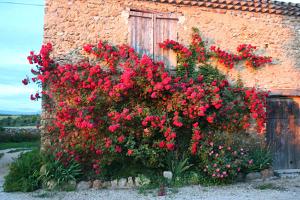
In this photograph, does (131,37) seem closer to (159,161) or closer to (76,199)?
(159,161)

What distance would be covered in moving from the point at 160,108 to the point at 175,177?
164 centimetres

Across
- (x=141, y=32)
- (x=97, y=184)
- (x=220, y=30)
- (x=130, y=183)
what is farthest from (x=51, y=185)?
(x=220, y=30)

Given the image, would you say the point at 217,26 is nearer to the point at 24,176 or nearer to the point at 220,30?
the point at 220,30

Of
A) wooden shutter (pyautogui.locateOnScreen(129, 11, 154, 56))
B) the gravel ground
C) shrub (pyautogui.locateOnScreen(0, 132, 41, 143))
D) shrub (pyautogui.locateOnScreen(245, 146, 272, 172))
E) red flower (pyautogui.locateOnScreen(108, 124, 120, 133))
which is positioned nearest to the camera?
the gravel ground

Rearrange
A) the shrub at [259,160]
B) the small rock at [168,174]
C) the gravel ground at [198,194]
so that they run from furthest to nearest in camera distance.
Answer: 1. the shrub at [259,160]
2. the small rock at [168,174]
3. the gravel ground at [198,194]

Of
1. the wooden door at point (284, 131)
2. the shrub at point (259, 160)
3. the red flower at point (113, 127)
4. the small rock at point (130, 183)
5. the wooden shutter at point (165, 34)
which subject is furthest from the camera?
the wooden door at point (284, 131)

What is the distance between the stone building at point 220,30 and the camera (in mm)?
7129

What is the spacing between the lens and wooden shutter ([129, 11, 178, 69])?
296 inches

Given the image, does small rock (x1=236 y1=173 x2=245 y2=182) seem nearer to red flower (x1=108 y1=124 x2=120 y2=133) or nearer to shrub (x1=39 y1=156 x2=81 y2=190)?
red flower (x1=108 y1=124 x2=120 y2=133)

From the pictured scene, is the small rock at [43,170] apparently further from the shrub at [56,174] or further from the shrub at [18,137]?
the shrub at [18,137]

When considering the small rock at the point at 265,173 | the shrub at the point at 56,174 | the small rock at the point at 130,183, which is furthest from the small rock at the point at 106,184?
the small rock at the point at 265,173

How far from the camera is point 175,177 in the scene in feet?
21.4

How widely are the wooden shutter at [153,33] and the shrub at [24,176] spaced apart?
3.72 metres

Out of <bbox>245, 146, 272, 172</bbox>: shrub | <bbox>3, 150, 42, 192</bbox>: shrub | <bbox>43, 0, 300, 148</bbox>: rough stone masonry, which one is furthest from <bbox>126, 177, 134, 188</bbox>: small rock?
<bbox>245, 146, 272, 172</bbox>: shrub
